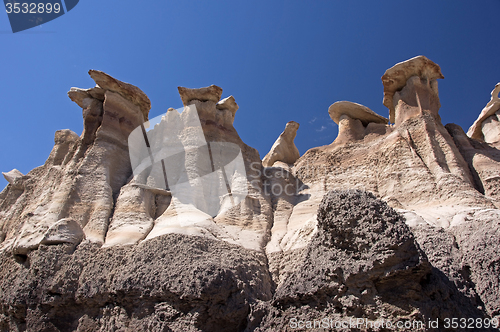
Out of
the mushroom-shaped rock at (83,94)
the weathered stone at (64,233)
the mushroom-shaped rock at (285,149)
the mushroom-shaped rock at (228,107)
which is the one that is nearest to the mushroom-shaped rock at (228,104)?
the mushroom-shaped rock at (228,107)

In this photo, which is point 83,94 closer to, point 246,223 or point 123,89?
point 123,89

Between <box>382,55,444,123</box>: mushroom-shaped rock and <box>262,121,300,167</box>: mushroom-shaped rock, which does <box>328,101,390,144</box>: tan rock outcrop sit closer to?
<box>382,55,444,123</box>: mushroom-shaped rock

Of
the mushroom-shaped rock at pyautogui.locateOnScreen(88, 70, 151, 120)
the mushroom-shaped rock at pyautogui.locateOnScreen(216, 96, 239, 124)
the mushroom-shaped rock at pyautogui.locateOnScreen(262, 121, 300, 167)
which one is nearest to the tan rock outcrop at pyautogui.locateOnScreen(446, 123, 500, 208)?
the mushroom-shaped rock at pyautogui.locateOnScreen(262, 121, 300, 167)

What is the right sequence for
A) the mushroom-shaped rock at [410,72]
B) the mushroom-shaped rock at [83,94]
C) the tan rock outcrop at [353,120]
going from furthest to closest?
1. the tan rock outcrop at [353,120]
2. the mushroom-shaped rock at [83,94]
3. the mushroom-shaped rock at [410,72]

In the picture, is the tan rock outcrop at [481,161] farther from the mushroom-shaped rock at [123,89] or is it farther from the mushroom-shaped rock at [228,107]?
the mushroom-shaped rock at [123,89]

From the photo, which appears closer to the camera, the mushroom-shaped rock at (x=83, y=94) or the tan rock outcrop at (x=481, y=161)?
the tan rock outcrop at (x=481, y=161)

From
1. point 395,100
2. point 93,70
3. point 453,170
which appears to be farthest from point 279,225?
point 93,70

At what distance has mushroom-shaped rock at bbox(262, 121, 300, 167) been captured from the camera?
1254 cm

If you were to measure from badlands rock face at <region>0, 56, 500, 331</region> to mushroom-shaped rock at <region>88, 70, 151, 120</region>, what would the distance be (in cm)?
5

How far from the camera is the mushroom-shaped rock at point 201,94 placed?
11594 mm

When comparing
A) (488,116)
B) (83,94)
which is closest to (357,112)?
(488,116)

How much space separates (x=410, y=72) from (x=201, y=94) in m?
6.32

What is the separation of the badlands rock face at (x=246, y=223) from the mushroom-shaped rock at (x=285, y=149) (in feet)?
0.16

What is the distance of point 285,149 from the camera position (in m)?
12.8
